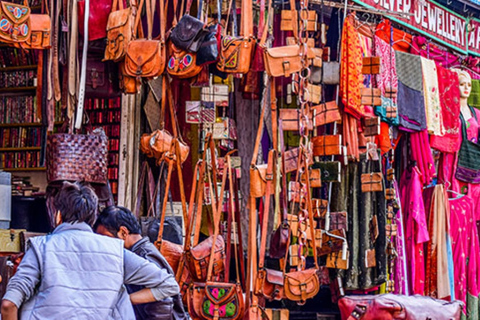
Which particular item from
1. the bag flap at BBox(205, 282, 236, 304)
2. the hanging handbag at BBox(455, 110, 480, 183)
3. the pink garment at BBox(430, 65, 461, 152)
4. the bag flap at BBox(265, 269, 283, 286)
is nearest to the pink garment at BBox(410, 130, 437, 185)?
the pink garment at BBox(430, 65, 461, 152)

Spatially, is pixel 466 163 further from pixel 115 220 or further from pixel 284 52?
pixel 115 220

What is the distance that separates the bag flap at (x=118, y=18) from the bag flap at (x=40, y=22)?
40 centimetres

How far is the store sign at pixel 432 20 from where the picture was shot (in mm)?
8281

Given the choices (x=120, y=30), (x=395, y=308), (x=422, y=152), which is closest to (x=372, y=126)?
(x=422, y=152)

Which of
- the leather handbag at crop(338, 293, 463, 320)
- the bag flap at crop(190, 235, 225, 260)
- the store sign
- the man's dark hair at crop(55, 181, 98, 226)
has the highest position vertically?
the store sign

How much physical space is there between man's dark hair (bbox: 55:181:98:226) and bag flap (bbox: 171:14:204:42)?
1.74 m

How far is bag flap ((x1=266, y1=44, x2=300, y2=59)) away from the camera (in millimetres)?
6094

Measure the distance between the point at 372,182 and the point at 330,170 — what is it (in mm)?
557

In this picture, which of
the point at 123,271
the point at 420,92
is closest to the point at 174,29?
the point at 123,271

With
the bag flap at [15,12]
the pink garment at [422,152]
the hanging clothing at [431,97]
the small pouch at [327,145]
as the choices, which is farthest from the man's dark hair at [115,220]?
the hanging clothing at [431,97]

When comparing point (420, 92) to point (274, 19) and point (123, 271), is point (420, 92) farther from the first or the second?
point (123, 271)

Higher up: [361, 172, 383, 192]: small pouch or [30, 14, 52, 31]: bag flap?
[30, 14, 52, 31]: bag flap

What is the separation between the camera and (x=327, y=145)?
7.00 meters

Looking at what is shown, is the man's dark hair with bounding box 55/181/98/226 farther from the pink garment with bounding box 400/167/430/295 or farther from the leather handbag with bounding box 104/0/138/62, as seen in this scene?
the pink garment with bounding box 400/167/430/295
